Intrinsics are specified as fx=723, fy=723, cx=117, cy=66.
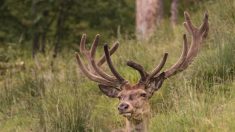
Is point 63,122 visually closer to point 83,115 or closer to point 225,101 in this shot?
point 83,115

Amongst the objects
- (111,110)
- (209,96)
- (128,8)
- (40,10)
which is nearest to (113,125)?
(111,110)

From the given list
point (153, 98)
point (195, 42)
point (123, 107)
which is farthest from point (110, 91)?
point (153, 98)

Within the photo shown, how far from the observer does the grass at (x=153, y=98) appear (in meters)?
7.61

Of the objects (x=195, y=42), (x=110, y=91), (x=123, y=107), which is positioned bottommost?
(x=123, y=107)

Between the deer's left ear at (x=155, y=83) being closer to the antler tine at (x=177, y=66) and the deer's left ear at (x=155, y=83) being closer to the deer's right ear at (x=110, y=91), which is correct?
the antler tine at (x=177, y=66)

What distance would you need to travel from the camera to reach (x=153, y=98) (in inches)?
348

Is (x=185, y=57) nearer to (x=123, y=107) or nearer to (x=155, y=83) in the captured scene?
(x=155, y=83)

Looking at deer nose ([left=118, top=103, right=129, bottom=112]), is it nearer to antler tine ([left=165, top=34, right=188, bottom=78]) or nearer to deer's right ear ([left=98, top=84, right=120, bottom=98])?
deer's right ear ([left=98, top=84, right=120, bottom=98])

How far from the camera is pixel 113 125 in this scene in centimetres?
869

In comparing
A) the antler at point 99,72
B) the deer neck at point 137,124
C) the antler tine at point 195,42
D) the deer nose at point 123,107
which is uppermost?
the antler tine at point 195,42

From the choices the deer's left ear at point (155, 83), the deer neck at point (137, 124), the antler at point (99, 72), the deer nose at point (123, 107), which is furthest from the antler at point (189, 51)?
the deer nose at point (123, 107)

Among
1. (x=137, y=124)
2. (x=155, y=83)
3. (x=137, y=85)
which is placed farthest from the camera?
(x=155, y=83)

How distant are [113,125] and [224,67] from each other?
1516 mm

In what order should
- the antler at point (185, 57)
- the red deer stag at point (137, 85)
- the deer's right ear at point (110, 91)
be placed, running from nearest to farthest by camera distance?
the red deer stag at point (137, 85), the antler at point (185, 57), the deer's right ear at point (110, 91)
